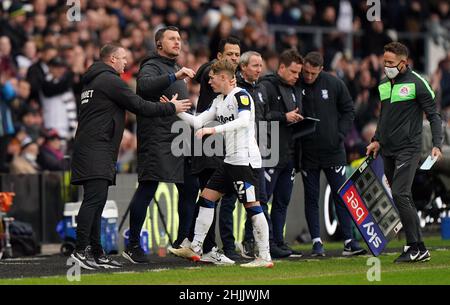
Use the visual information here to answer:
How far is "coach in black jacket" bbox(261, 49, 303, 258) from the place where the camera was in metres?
15.4

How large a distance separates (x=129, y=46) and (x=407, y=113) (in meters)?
8.82

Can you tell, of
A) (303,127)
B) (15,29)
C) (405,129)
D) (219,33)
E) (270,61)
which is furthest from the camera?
(219,33)

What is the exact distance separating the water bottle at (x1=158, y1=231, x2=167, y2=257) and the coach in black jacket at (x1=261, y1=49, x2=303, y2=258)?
1.56 meters

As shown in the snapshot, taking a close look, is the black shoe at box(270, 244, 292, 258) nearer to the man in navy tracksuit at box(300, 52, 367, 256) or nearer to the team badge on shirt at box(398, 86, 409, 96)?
the man in navy tracksuit at box(300, 52, 367, 256)

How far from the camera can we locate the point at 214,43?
73.2 ft

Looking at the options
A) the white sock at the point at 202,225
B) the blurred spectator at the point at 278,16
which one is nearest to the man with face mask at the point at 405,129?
the white sock at the point at 202,225

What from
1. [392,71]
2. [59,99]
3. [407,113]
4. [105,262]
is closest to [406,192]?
[407,113]

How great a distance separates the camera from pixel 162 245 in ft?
55.3

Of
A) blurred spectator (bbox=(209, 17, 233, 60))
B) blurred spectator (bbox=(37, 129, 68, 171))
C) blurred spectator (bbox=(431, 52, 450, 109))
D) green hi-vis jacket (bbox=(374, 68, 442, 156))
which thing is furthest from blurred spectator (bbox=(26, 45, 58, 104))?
blurred spectator (bbox=(431, 52, 450, 109))

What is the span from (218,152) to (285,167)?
1578mm

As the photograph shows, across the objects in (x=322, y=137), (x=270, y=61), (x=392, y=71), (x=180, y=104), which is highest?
(x=270, y=61)

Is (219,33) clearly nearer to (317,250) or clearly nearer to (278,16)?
(278,16)
